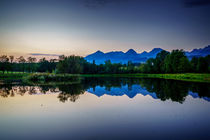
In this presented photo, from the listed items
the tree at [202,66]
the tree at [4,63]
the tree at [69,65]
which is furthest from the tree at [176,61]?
the tree at [4,63]

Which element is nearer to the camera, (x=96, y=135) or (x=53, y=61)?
(x=96, y=135)

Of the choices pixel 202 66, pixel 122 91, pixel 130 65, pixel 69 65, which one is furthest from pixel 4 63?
pixel 202 66

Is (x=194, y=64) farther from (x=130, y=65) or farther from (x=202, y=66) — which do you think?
(x=130, y=65)

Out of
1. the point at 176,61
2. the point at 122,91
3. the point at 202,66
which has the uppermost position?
the point at 176,61

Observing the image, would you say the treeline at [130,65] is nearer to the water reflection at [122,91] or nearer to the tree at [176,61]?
the tree at [176,61]

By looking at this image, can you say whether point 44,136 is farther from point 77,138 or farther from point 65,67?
point 65,67

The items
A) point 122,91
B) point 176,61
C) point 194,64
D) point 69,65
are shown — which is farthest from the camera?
point 194,64

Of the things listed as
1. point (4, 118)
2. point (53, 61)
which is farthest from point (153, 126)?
point (53, 61)

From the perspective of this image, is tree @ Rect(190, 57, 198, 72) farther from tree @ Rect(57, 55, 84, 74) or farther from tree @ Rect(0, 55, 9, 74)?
tree @ Rect(0, 55, 9, 74)

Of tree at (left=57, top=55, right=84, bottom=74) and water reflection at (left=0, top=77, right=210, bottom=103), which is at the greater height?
tree at (left=57, top=55, right=84, bottom=74)

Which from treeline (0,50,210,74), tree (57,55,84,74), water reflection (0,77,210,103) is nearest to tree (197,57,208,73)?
treeline (0,50,210,74)

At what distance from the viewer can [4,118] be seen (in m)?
11.7

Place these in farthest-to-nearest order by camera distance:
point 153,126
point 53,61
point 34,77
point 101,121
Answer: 1. point 53,61
2. point 34,77
3. point 101,121
4. point 153,126

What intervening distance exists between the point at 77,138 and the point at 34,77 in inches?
1986
